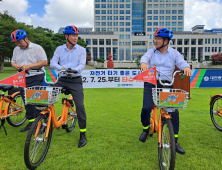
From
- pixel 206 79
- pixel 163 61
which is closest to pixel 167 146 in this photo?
pixel 163 61

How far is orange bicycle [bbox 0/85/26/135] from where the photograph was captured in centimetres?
386

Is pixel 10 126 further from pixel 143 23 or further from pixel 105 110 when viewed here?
pixel 143 23

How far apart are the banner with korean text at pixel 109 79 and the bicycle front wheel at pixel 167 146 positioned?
879 cm

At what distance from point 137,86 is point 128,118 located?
643 cm

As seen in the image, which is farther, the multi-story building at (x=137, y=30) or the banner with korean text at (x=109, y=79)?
the multi-story building at (x=137, y=30)

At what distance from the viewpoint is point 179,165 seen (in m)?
2.59

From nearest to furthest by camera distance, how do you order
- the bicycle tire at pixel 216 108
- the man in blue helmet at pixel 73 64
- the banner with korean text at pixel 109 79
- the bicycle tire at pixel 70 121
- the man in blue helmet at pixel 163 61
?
the man in blue helmet at pixel 163 61 < the man in blue helmet at pixel 73 64 < the bicycle tire at pixel 70 121 < the bicycle tire at pixel 216 108 < the banner with korean text at pixel 109 79

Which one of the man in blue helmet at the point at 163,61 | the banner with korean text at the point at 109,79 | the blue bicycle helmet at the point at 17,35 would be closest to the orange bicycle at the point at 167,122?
the man in blue helmet at the point at 163,61

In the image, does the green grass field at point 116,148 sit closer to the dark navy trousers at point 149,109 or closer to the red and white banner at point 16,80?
the dark navy trousers at point 149,109

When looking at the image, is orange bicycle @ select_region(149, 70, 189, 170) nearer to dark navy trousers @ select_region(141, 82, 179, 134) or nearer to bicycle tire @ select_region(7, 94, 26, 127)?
dark navy trousers @ select_region(141, 82, 179, 134)

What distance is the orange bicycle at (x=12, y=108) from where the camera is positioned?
3860 millimetres

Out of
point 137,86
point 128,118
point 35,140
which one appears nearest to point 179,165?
point 35,140

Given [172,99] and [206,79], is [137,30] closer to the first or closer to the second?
[206,79]

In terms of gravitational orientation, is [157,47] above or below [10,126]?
above
